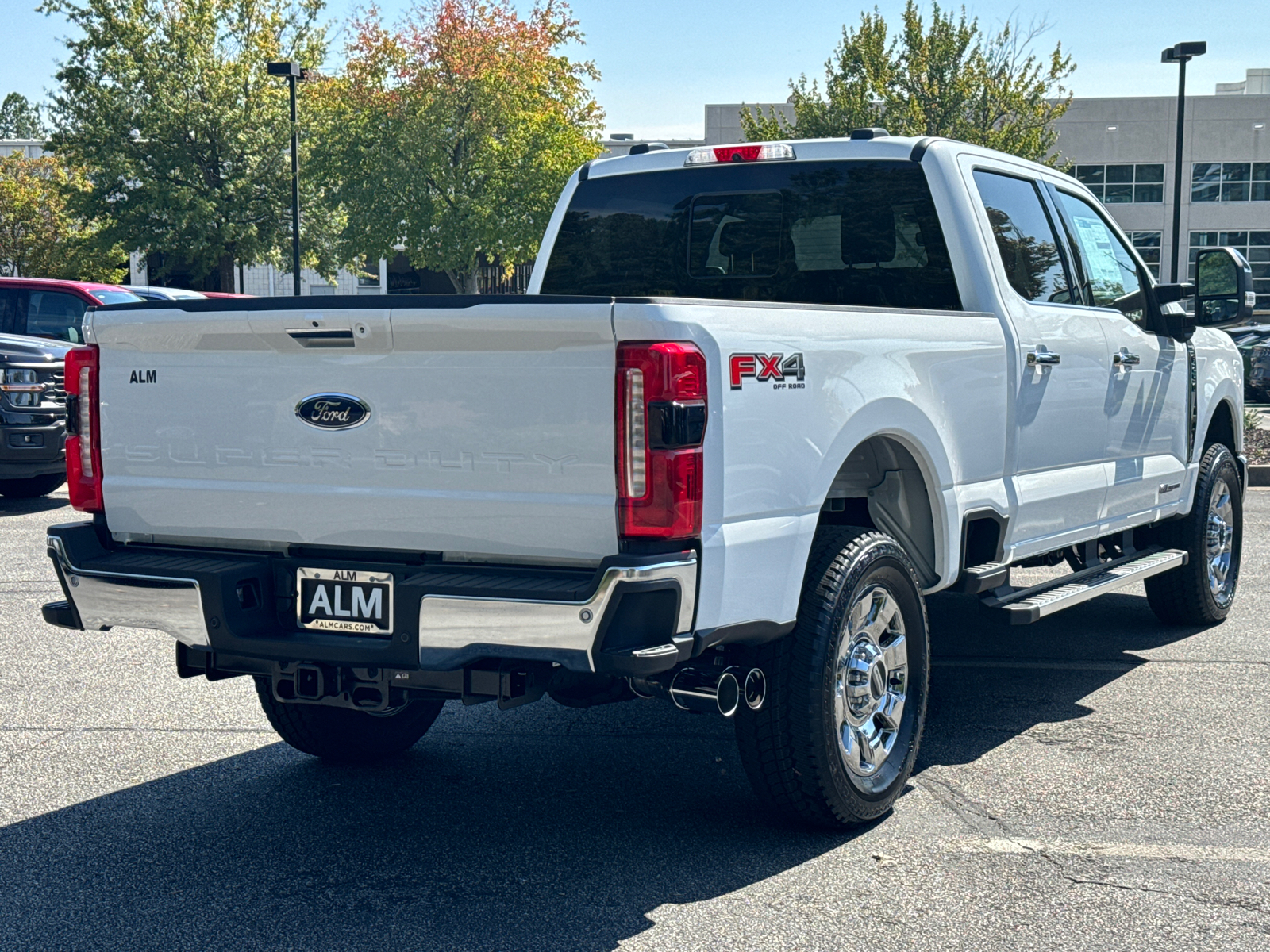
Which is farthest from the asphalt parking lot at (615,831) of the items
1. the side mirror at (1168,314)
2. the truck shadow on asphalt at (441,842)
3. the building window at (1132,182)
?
the building window at (1132,182)

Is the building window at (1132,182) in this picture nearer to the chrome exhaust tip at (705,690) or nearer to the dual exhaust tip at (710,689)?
the dual exhaust tip at (710,689)

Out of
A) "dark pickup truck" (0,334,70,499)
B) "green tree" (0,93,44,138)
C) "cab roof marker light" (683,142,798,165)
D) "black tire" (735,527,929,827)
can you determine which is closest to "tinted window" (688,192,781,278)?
"cab roof marker light" (683,142,798,165)

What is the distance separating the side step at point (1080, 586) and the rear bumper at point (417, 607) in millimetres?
2076

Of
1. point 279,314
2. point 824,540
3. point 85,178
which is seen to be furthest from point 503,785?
point 85,178

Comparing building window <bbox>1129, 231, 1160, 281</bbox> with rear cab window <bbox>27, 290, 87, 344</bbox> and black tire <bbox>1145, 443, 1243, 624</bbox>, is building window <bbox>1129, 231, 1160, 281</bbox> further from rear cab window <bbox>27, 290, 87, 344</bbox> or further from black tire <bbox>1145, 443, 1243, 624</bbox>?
black tire <bbox>1145, 443, 1243, 624</bbox>

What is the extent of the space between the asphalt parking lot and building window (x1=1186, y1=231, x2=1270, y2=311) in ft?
183

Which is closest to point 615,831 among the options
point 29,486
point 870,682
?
point 870,682

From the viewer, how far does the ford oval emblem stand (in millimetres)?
3906

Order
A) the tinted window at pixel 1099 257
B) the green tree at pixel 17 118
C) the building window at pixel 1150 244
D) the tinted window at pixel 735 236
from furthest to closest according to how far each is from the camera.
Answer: the green tree at pixel 17 118 < the building window at pixel 1150 244 < the tinted window at pixel 1099 257 < the tinted window at pixel 735 236

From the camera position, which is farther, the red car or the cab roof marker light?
the red car

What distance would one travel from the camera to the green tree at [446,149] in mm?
40812

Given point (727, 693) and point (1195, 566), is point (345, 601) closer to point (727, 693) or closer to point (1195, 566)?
point (727, 693)

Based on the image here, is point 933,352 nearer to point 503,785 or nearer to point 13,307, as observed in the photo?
point 503,785

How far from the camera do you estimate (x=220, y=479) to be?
4.13m
